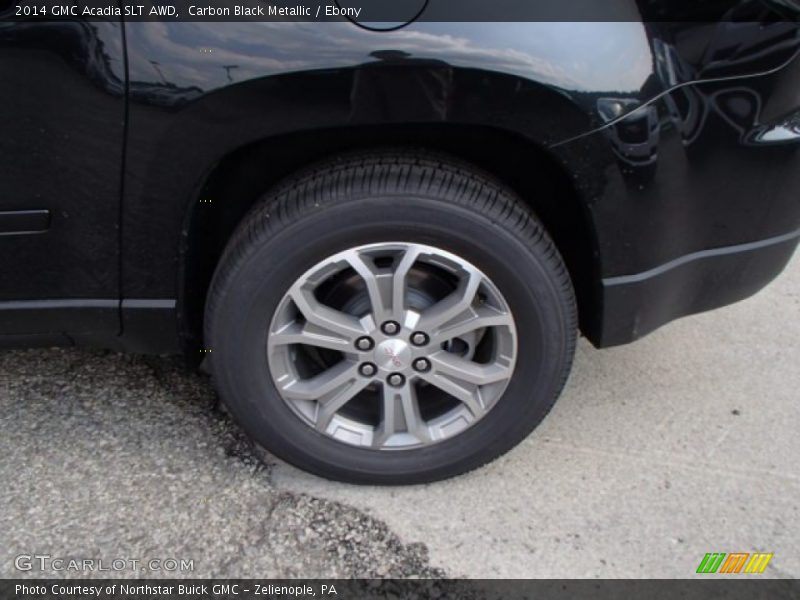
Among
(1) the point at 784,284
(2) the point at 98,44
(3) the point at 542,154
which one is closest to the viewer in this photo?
(2) the point at 98,44

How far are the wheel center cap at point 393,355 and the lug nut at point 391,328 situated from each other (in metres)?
0.03

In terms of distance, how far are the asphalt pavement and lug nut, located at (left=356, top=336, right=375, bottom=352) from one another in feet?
1.61

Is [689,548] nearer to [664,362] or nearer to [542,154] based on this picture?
[664,362]

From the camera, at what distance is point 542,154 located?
2057 mm

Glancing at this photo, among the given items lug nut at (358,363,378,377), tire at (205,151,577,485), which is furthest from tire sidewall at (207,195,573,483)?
lug nut at (358,363,378,377)

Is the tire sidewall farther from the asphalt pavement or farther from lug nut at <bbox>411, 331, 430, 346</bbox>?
lug nut at <bbox>411, 331, 430, 346</bbox>

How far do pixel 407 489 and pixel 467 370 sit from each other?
0.45 meters

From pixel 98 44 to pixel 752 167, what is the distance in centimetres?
164

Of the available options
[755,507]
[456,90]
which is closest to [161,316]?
[456,90]

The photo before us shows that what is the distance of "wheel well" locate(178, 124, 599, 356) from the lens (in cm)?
205

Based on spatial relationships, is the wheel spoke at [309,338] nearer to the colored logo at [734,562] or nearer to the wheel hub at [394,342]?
the wheel hub at [394,342]

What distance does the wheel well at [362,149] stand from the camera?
6.74ft

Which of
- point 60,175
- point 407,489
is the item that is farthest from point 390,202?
point 407,489

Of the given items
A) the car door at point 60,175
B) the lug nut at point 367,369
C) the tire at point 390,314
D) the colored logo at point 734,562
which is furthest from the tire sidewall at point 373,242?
the colored logo at point 734,562
